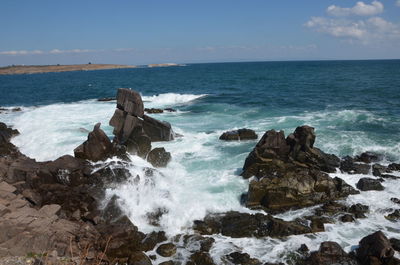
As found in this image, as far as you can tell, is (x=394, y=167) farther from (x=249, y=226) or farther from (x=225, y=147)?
(x=249, y=226)

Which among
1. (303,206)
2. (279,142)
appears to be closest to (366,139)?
(279,142)

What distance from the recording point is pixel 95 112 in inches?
1670

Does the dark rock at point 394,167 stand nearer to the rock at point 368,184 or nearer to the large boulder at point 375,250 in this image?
the rock at point 368,184

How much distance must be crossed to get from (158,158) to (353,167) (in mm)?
12367

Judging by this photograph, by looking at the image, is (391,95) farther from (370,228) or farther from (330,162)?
(370,228)

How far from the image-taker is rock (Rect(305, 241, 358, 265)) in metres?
13.2

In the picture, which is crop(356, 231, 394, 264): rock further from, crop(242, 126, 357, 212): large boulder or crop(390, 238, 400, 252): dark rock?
crop(242, 126, 357, 212): large boulder

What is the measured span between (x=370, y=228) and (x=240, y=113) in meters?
25.2

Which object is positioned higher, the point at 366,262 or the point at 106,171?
the point at 106,171

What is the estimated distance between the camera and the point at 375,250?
12977 mm

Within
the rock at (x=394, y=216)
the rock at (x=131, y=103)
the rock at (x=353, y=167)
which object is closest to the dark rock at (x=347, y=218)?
the rock at (x=394, y=216)

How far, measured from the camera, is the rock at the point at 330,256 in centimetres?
1318

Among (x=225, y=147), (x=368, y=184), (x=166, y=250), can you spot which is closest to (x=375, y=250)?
(x=368, y=184)

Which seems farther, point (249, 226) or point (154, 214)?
point (154, 214)
